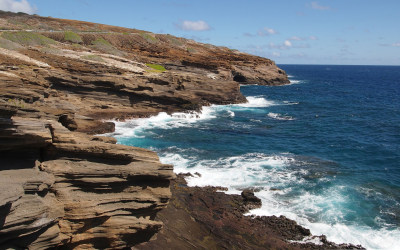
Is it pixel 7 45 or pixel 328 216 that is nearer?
pixel 328 216

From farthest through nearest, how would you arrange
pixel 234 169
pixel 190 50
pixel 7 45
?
pixel 190 50 < pixel 7 45 < pixel 234 169

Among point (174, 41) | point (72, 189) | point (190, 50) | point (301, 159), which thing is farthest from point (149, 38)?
point (72, 189)

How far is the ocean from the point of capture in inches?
859

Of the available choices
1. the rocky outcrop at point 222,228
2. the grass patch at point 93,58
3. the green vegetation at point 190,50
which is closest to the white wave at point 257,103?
the grass patch at point 93,58

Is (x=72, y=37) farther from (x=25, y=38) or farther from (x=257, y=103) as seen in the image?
(x=257, y=103)

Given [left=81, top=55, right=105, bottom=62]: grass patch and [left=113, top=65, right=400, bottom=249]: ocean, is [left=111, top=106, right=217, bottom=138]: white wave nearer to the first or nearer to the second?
[left=113, top=65, right=400, bottom=249]: ocean

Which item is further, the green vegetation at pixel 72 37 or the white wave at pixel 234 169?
the green vegetation at pixel 72 37

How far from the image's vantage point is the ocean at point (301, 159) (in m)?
21.8

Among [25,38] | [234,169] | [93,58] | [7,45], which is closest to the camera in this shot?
[234,169]

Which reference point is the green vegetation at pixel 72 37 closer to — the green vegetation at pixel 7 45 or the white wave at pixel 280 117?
the green vegetation at pixel 7 45

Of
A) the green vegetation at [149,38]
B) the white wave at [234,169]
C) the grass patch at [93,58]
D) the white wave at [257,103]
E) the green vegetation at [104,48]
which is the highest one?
the green vegetation at [149,38]

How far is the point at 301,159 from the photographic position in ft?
107

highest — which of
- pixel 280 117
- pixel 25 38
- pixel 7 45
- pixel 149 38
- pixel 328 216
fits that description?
pixel 149 38

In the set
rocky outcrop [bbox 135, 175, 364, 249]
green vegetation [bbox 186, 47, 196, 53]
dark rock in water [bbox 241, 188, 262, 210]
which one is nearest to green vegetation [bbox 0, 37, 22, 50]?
rocky outcrop [bbox 135, 175, 364, 249]
